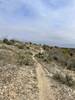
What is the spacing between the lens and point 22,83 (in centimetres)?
1670

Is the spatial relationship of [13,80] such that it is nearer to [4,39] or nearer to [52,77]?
[52,77]

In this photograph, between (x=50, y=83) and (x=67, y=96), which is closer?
(x=67, y=96)

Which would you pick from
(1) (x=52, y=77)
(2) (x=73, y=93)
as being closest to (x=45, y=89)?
(2) (x=73, y=93)

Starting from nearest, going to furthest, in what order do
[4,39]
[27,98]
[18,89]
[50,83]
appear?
[27,98] → [18,89] → [50,83] → [4,39]

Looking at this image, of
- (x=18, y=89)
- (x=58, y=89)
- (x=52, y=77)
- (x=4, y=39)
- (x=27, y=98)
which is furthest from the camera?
(x=4, y=39)

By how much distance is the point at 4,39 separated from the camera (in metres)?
57.8

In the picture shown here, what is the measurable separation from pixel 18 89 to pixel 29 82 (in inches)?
86.4

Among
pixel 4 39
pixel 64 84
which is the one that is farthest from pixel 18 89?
pixel 4 39

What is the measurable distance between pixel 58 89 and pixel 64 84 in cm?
204

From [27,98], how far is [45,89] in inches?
95.6

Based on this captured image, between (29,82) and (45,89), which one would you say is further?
(29,82)

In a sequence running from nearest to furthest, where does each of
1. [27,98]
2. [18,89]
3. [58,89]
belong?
[27,98], [18,89], [58,89]

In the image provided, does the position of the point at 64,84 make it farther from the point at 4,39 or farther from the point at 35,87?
the point at 4,39

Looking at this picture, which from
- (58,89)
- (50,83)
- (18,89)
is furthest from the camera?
(50,83)
